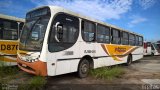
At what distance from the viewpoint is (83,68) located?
8.96 meters

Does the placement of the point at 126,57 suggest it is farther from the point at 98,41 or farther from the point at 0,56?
the point at 0,56

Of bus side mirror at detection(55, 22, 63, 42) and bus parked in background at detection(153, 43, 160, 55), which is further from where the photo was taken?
bus parked in background at detection(153, 43, 160, 55)

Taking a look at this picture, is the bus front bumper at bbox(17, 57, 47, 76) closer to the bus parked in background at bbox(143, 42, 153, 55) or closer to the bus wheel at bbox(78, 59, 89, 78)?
the bus wheel at bbox(78, 59, 89, 78)

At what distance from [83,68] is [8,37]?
13.6ft

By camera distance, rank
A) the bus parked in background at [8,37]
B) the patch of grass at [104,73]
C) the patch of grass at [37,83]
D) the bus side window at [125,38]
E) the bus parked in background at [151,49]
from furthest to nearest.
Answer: the bus parked in background at [151,49], the bus side window at [125,38], the bus parked in background at [8,37], the patch of grass at [104,73], the patch of grass at [37,83]

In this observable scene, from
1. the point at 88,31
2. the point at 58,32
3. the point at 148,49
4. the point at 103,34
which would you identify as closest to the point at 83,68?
the point at 88,31

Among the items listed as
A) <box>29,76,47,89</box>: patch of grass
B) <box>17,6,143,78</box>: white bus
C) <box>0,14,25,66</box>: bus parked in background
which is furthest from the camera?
<box>0,14,25,66</box>: bus parked in background

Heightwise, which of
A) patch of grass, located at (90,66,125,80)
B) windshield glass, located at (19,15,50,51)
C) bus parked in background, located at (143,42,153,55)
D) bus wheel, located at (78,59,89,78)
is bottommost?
patch of grass, located at (90,66,125,80)

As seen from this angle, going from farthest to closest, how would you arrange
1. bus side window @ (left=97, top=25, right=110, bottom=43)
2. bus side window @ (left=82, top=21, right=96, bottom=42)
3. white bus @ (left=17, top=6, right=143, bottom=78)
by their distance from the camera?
1. bus side window @ (left=97, top=25, right=110, bottom=43)
2. bus side window @ (left=82, top=21, right=96, bottom=42)
3. white bus @ (left=17, top=6, right=143, bottom=78)

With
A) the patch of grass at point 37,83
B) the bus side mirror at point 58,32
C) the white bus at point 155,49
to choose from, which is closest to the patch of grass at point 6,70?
Answer: the patch of grass at point 37,83

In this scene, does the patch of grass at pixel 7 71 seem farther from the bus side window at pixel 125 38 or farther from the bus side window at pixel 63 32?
the bus side window at pixel 125 38

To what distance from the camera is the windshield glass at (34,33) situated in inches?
278

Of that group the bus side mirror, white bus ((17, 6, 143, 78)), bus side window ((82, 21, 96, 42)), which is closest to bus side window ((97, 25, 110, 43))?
white bus ((17, 6, 143, 78))

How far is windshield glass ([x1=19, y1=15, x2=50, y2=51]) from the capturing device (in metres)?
7.05
